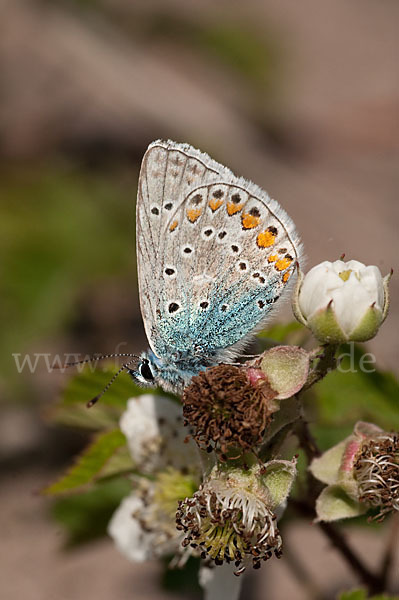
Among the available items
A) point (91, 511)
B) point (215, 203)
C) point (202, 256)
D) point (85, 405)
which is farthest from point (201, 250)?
point (91, 511)

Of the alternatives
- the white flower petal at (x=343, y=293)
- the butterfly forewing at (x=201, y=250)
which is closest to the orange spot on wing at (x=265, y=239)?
the butterfly forewing at (x=201, y=250)

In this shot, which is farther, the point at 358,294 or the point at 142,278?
the point at 142,278

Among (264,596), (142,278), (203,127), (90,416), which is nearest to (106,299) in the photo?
(203,127)

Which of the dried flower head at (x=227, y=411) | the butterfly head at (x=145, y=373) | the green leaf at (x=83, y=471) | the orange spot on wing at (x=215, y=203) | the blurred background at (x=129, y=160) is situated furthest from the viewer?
the blurred background at (x=129, y=160)

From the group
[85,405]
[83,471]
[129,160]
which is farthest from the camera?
[129,160]

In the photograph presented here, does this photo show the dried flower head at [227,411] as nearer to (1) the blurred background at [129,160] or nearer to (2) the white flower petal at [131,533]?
(2) the white flower petal at [131,533]

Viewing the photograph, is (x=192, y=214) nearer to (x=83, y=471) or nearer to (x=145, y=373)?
(x=145, y=373)

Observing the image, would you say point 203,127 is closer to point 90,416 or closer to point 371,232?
point 371,232
